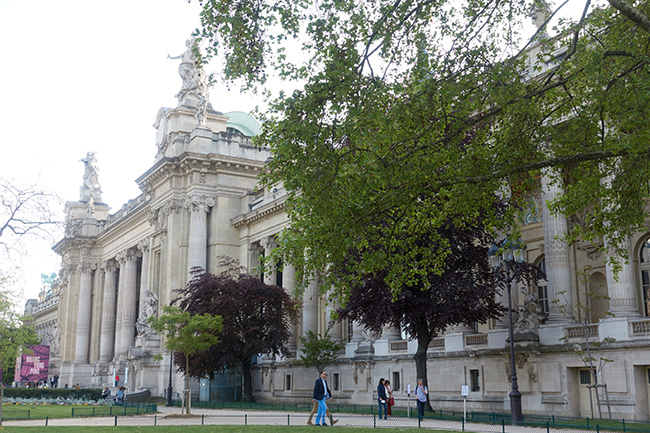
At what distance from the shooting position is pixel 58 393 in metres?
60.8

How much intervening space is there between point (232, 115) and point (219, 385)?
3547 cm

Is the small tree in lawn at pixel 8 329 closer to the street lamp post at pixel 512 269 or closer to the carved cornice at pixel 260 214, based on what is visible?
the carved cornice at pixel 260 214

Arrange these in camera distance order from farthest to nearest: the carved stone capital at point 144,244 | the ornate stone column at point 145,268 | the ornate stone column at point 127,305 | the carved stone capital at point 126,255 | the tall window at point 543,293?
the carved stone capital at point 126,255 → the ornate stone column at point 127,305 → the carved stone capital at point 144,244 → the ornate stone column at point 145,268 → the tall window at point 543,293

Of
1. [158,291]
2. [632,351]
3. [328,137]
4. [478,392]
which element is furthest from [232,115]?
[328,137]

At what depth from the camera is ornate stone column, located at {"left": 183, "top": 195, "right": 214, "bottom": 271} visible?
2162 inches

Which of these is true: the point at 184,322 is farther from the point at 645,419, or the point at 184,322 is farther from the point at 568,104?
the point at 568,104

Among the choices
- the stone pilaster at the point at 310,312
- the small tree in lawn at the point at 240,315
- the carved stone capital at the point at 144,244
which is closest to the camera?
the small tree in lawn at the point at 240,315

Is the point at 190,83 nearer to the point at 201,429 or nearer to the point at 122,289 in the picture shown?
the point at 122,289

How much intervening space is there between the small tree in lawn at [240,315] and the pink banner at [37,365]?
45.6 meters

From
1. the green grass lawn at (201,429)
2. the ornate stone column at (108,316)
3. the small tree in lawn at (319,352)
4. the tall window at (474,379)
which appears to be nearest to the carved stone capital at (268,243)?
the small tree in lawn at (319,352)

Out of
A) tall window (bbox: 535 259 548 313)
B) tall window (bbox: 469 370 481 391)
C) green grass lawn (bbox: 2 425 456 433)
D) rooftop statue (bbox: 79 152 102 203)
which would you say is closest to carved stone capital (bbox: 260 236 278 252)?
tall window (bbox: 535 259 548 313)

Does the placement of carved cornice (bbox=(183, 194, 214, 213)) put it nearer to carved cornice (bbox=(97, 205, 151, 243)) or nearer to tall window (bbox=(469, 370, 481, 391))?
carved cornice (bbox=(97, 205, 151, 243))

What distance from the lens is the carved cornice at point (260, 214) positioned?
50.4 meters

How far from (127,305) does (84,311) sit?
17049mm
